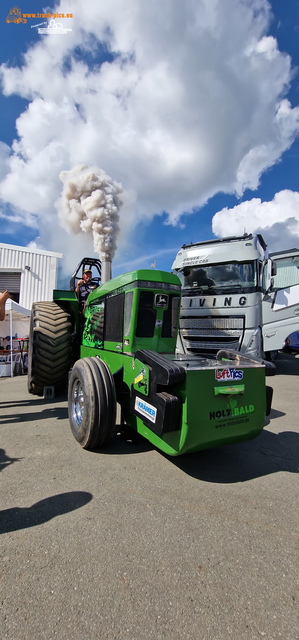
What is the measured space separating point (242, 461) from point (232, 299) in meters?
4.21

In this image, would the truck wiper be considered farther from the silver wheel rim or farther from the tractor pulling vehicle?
the silver wheel rim

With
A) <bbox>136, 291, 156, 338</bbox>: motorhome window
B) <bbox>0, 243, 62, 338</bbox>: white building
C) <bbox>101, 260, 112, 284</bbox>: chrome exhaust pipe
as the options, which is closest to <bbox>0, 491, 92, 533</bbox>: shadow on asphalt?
<bbox>136, 291, 156, 338</bbox>: motorhome window

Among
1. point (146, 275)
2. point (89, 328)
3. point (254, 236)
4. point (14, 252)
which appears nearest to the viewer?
point (146, 275)

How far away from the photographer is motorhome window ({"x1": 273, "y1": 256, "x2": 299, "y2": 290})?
8.20m

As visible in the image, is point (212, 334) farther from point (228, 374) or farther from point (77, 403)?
point (228, 374)

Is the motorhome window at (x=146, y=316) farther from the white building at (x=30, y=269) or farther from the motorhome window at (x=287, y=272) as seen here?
the white building at (x=30, y=269)

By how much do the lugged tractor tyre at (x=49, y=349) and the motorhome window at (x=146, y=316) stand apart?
6.86 feet

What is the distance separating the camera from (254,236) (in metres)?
7.13

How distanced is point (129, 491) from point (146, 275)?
81.8 inches

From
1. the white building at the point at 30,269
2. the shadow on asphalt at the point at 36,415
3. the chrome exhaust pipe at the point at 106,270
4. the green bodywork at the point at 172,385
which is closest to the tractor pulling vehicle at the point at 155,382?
the green bodywork at the point at 172,385

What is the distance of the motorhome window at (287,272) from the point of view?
8203 mm

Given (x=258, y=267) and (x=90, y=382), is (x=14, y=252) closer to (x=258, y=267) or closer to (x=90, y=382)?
(x=258, y=267)

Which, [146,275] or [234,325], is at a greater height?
[146,275]

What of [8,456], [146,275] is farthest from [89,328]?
[8,456]
